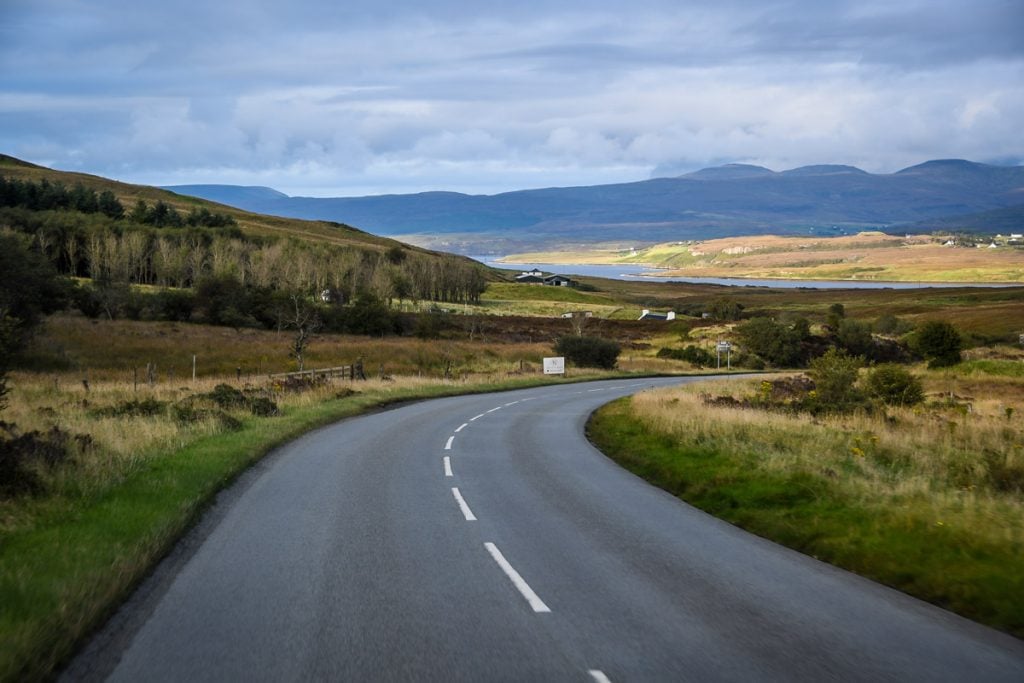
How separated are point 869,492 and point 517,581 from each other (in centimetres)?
578

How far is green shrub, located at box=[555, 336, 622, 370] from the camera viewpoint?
6134 cm

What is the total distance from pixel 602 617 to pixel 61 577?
175 inches

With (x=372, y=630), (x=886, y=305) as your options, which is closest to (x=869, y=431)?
(x=372, y=630)

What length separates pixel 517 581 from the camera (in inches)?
321

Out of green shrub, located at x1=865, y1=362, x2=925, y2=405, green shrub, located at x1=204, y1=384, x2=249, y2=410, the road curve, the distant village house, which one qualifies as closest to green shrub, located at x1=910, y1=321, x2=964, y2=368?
green shrub, located at x1=865, y1=362, x2=925, y2=405

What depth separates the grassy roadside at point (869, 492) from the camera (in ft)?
27.0

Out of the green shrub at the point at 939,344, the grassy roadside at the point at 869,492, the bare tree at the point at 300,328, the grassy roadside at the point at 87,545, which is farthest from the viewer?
the green shrub at the point at 939,344

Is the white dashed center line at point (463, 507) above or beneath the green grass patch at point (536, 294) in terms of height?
beneath

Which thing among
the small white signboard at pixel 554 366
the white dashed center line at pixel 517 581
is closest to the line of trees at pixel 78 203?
the small white signboard at pixel 554 366

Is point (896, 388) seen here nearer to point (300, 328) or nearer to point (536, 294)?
point (300, 328)

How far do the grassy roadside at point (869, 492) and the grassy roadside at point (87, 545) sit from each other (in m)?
6.84

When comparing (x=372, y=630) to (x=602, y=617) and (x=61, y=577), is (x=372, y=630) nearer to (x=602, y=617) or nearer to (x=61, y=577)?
(x=602, y=617)

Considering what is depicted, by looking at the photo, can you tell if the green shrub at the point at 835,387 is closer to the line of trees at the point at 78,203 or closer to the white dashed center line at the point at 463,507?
the white dashed center line at the point at 463,507

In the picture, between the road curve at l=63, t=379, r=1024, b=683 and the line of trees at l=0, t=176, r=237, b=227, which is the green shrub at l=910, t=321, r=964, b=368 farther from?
the line of trees at l=0, t=176, r=237, b=227
